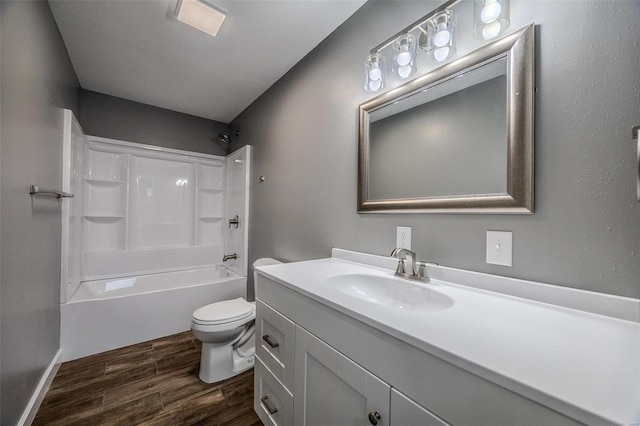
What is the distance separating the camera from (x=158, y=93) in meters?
2.57

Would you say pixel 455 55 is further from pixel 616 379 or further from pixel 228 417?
pixel 228 417

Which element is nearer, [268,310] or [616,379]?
[616,379]

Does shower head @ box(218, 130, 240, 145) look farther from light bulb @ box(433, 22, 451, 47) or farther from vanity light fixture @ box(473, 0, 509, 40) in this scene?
vanity light fixture @ box(473, 0, 509, 40)

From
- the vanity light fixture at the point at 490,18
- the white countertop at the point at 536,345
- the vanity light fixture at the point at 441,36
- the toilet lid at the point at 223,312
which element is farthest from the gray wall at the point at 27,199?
the vanity light fixture at the point at 490,18

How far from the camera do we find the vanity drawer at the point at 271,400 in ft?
3.54

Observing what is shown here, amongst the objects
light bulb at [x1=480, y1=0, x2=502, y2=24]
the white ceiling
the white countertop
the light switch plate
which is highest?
the white ceiling

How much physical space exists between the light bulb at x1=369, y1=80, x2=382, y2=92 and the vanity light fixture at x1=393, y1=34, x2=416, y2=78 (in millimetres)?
128

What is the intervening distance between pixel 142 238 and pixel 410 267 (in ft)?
10.1

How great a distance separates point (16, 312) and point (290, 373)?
1.36 m

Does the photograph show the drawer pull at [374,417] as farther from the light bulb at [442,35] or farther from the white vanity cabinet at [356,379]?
the light bulb at [442,35]

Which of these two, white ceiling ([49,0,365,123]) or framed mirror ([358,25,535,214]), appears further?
white ceiling ([49,0,365,123])

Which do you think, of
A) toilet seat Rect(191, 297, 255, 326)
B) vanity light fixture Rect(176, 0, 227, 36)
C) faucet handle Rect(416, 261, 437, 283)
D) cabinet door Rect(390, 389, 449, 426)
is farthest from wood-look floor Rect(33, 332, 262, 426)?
vanity light fixture Rect(176, 0, 227, 36)

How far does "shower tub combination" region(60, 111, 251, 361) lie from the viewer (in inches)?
80.3

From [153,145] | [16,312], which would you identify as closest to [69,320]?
[16,312]
